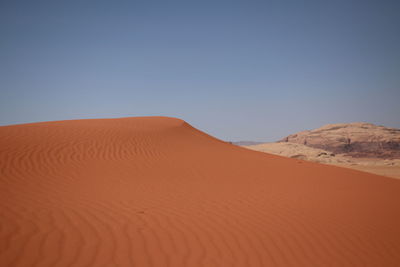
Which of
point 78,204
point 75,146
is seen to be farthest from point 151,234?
point 75,146

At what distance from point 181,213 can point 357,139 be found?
3703 cm

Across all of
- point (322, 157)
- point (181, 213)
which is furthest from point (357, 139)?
point (181, 213)

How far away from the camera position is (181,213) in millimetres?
4395

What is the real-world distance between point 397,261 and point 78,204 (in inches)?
203

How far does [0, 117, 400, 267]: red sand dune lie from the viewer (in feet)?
10.2

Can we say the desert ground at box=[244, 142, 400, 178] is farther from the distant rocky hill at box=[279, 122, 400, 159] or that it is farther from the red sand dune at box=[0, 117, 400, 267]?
the red sand dune at box=[0, 117, 400, 267]

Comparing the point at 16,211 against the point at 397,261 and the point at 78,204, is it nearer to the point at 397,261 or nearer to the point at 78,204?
the point at 78,204

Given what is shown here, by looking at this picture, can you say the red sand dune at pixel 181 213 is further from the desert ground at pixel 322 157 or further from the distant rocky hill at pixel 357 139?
the distant rocky hill at pixel 357 139

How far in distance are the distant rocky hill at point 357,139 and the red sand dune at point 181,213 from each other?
28.3 meters

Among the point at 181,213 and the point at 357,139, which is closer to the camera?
the point at 181,213

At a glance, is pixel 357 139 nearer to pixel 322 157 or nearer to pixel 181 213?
pixel 322 157

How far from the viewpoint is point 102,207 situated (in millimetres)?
4410

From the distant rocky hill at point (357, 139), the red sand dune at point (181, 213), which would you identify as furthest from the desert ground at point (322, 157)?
the red sand dune at point (181, 213)

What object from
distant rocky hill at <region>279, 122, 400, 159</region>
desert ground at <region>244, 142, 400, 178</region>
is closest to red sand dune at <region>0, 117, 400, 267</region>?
desert ground at <region>244, 142, 400, 178</region>
